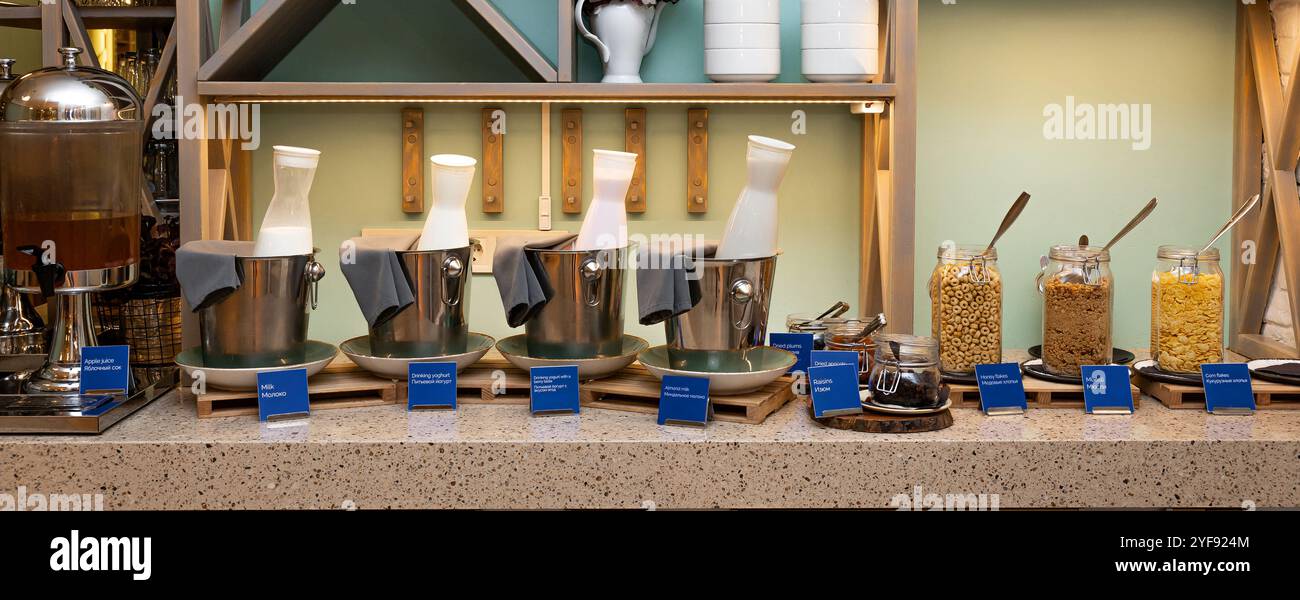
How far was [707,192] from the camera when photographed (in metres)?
2.33

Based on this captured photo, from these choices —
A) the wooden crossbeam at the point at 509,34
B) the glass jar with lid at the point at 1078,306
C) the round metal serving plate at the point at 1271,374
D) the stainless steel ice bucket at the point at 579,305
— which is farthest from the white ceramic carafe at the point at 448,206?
the round metal serving plate at the point at 1271,374

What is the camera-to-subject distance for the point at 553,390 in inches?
70.0

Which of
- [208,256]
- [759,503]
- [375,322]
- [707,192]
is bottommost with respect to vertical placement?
[759,503]

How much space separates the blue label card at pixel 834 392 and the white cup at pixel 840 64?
589mm

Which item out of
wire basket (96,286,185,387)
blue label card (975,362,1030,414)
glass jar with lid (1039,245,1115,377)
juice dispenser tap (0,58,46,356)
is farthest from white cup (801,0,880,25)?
juice dispenser tap (0,58,46,356)

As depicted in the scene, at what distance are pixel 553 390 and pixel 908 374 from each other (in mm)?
581

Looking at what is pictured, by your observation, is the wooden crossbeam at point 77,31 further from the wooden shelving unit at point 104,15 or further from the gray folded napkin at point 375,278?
the gray folded napkin at point 375,278

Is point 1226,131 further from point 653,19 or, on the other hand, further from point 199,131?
point 199,131

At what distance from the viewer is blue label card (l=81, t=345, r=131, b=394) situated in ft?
5.86

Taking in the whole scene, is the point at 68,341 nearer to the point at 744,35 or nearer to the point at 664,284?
the point at 664,284

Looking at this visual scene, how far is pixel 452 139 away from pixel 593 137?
1.01 ft

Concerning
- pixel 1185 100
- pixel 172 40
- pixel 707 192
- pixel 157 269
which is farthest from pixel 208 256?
pixel 1185 100

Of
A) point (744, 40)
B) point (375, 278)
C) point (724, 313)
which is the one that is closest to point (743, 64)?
point (744, 40)

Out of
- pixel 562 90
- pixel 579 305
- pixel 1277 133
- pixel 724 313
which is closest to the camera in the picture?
pixel 724 313
